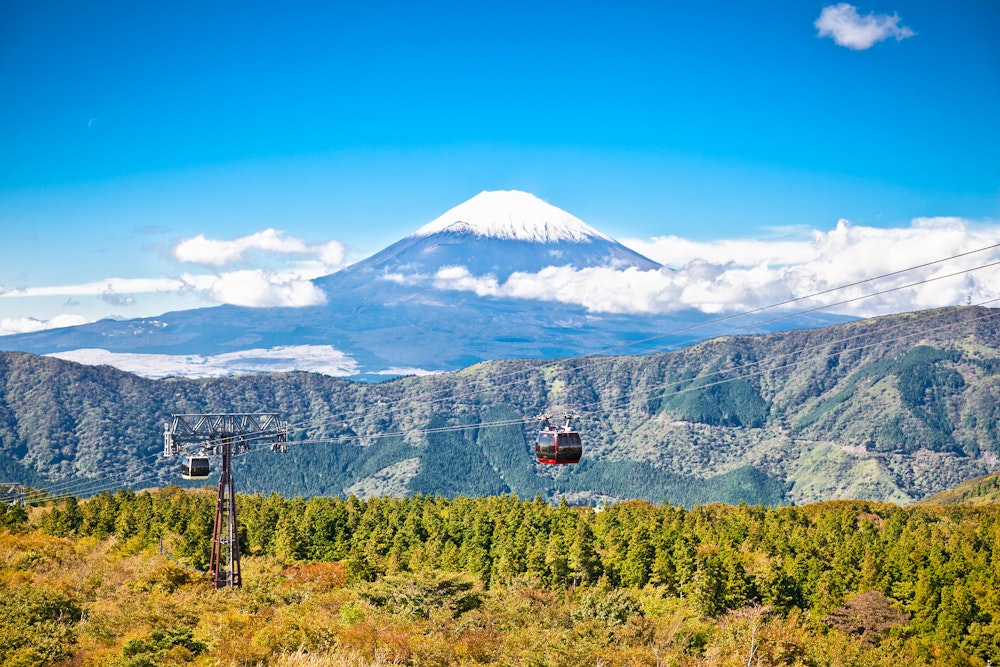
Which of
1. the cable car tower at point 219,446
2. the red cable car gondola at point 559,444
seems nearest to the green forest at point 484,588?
the cable car tower at point 219,446

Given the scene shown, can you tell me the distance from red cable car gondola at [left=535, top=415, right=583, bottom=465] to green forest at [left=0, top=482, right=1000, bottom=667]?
11.2m

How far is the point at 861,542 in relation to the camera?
113312mm

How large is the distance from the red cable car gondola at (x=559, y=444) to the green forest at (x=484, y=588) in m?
11.2

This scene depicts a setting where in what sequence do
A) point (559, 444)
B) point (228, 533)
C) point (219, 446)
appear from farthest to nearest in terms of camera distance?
point (228, 533) < point (219, 446) < point (559, 444)

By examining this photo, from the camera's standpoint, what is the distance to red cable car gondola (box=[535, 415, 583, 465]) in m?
60.2

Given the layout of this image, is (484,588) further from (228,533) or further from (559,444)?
(559,444)

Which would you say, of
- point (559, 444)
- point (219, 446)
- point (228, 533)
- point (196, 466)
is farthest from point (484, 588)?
point (559, 444)

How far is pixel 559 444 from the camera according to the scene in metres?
60.3

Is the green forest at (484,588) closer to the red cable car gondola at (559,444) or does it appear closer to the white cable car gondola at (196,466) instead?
the white cable car gondola at (196,466)

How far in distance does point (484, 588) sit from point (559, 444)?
149ft

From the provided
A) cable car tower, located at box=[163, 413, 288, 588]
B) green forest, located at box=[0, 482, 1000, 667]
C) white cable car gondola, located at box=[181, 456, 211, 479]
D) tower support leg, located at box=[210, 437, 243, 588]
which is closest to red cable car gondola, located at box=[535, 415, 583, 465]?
green forest, located at box=[0, 482, 1000, 667]

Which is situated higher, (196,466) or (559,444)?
(559,444)

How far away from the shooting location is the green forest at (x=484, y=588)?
54250 millimetres

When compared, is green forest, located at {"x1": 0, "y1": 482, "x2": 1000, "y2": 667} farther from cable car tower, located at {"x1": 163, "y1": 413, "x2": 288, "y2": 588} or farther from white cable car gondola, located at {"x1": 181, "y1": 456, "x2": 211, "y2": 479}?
white cable car gondola, located at {"x1": 181, "y1": 456, "x2": 211, "y2": 479}
